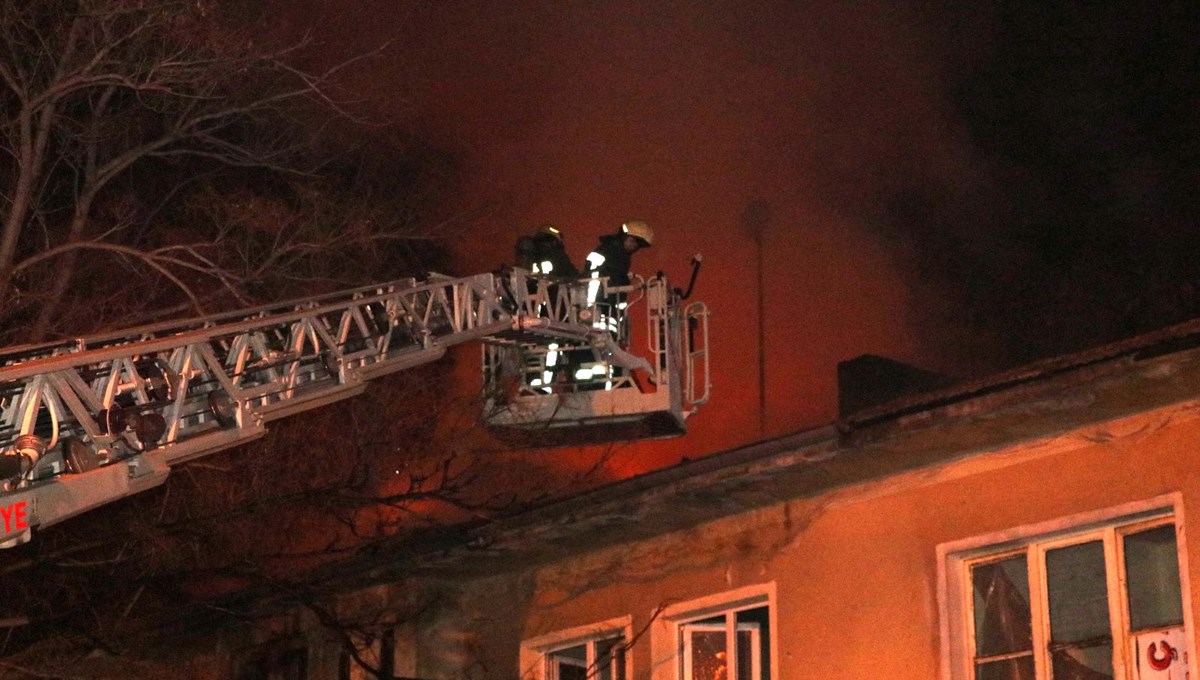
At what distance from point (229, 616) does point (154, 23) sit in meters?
5.15

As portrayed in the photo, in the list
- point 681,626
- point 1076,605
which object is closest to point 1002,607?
point 1076,605

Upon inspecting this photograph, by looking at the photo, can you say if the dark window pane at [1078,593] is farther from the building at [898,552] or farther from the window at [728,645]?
the window at [728,645]

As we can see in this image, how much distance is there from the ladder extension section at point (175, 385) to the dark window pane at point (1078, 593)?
11.7 feet

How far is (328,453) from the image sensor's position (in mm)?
16578

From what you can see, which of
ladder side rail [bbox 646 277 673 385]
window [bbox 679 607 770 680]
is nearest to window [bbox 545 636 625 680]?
window [bbox 679 607 770 680]

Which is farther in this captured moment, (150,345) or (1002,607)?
(1002,607)

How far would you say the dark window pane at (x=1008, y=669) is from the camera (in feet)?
26.6

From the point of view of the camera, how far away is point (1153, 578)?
24.8 feet

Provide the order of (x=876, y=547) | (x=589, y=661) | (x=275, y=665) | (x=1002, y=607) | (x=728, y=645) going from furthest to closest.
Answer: (x=275, y=665) → (x=589, y=661) → (x=728, y=645) → (x=876, y=547) → (x=1002, y=607)

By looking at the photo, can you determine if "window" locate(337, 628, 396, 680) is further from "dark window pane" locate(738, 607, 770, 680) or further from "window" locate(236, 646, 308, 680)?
"dark window pane" locate(738, 607, 770, 680)

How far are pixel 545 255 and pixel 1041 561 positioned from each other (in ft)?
13.3

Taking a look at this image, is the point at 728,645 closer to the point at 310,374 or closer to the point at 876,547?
the point at 876,547

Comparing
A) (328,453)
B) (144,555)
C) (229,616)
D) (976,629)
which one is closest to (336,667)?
(229,616)

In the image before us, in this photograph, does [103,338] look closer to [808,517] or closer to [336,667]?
[808,517]
